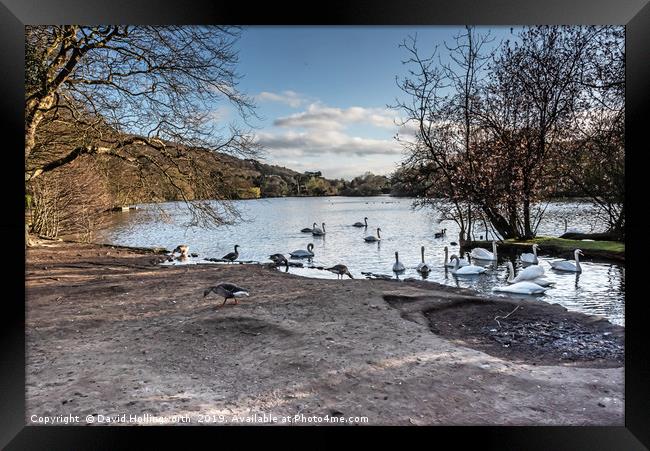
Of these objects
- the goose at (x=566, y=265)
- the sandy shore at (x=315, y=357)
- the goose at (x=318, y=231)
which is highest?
the goose at (x=318, y=231)

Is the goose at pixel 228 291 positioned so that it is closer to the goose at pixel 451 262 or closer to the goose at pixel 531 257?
the goose at pixel 451 262

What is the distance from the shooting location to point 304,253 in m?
5.72

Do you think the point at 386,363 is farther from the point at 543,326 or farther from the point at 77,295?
the point at 77,295

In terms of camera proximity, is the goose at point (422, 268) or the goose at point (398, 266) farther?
the goose at point (398, 266)

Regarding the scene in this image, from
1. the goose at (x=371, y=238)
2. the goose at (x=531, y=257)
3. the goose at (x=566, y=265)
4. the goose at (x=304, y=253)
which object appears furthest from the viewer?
the goose at (x=304, y=253)

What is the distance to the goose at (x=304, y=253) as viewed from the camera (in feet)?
18.6

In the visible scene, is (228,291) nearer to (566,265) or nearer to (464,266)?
(464,266)

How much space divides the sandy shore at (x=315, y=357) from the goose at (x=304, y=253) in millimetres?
1767

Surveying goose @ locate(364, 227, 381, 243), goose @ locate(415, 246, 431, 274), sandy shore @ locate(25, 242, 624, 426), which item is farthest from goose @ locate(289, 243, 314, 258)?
sandy shore @ locate(25, 242, 624, 426)

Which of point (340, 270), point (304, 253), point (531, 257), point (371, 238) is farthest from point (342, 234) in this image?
point (531, 257)

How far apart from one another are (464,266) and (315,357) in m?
2.86

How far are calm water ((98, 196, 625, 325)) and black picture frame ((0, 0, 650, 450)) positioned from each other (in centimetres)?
101

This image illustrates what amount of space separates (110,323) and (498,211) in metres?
4.06
